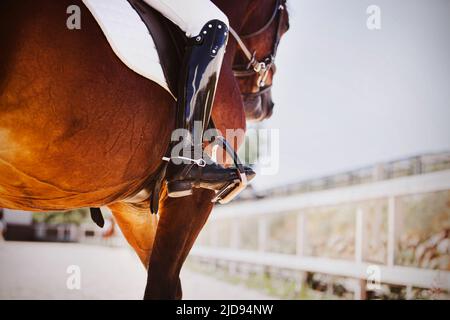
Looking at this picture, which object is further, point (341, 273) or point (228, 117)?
point (341, 273)

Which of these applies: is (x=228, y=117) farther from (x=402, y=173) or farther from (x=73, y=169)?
(x=402, y=173)

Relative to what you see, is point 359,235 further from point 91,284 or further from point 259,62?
point 91,284

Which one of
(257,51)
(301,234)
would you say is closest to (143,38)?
(257,51)

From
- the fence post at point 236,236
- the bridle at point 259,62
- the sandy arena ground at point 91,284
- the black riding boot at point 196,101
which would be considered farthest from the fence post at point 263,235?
the black riding boot at point 196,101

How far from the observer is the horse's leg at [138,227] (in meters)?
2.77

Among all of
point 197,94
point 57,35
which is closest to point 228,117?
point 197,94

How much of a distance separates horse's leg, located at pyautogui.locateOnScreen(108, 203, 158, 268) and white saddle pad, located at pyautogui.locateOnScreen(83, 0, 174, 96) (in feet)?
2.97

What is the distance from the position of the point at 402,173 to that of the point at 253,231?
182 inches

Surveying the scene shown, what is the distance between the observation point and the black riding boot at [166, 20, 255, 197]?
214 centimetres

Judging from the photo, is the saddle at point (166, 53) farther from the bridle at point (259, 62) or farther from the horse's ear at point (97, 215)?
the bridle at point (259, 62)

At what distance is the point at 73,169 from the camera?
1889mm

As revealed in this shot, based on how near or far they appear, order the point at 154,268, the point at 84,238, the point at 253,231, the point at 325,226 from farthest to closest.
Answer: the point at 84,238 → the point at 253,231 → the point at 325,226 → the point at 154,268

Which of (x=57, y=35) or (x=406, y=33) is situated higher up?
(x=406, y=33)
